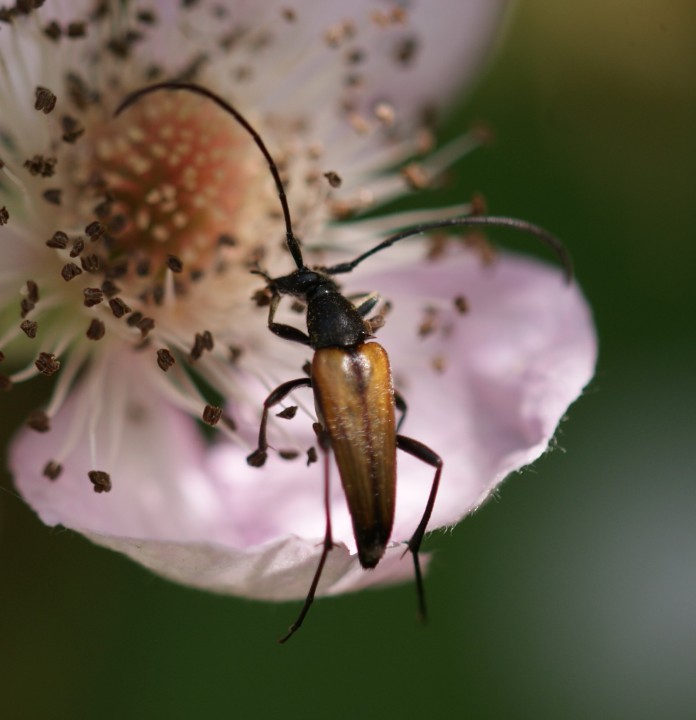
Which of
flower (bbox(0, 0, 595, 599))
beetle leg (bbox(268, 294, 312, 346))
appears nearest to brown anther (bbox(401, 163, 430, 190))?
flower (bbox(0, 0, 595, 599))

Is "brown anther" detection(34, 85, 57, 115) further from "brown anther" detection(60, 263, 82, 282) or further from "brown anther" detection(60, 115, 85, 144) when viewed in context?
"brown anther" detection(60, 263, 82, 282)

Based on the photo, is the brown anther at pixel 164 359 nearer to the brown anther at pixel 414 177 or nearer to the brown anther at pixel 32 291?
the brown anther at pixel 32 291

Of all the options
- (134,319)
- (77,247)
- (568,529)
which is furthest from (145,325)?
(568,529)

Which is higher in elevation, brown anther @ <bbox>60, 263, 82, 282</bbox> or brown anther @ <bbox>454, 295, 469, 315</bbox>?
brown anther @ <bbox>60, 263, 82, 282</bbox>

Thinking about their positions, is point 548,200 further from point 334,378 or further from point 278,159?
point 334,378

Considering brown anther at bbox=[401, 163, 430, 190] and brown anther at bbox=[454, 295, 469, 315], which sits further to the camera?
brown anther at bbox=[401, 163, 430, 190]
